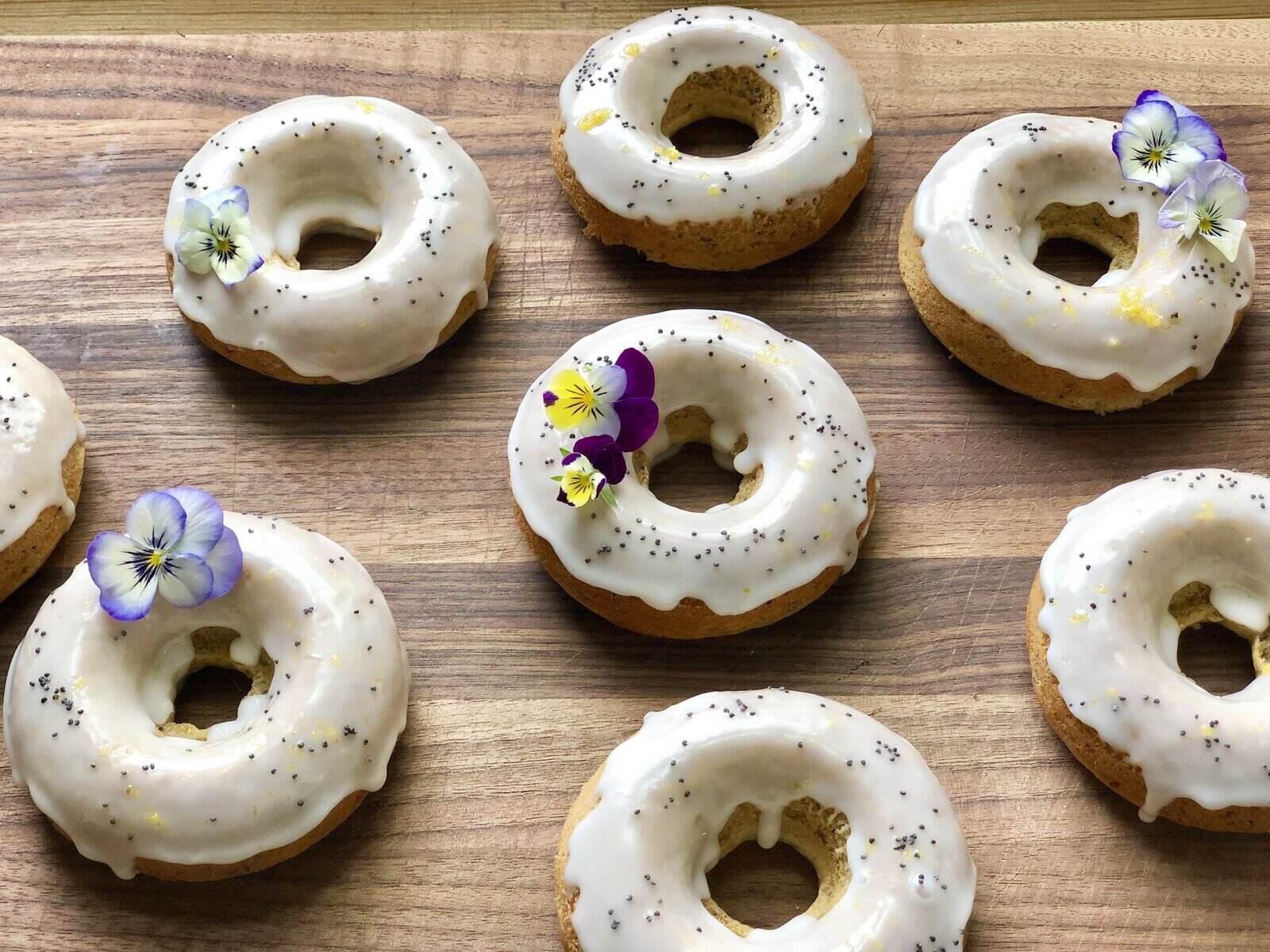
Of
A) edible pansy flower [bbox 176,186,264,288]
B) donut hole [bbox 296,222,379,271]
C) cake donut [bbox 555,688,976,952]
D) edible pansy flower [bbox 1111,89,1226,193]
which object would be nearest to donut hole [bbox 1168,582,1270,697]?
cake donut [bbox 555,688,976,952]

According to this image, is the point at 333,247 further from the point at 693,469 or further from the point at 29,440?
the point at 693,469

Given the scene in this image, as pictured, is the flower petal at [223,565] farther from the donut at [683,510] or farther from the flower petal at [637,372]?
the flower petal at [637,372]

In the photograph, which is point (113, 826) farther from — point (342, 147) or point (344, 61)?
Result: point (344, 61)

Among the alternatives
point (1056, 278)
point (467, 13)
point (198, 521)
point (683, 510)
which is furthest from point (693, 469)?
point (467, 13)

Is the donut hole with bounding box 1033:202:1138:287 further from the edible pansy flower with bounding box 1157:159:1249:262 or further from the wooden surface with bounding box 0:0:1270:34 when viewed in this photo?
the wooden surface with bounding box 0:0:1270:34

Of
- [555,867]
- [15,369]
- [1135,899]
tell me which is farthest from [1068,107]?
[15,369]

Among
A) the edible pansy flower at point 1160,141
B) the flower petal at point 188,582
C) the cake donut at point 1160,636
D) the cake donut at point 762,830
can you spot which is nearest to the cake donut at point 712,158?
the edible pansy flower at point 1160,141

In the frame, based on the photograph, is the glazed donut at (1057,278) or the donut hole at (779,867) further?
the glazed donut at (1057,278)
